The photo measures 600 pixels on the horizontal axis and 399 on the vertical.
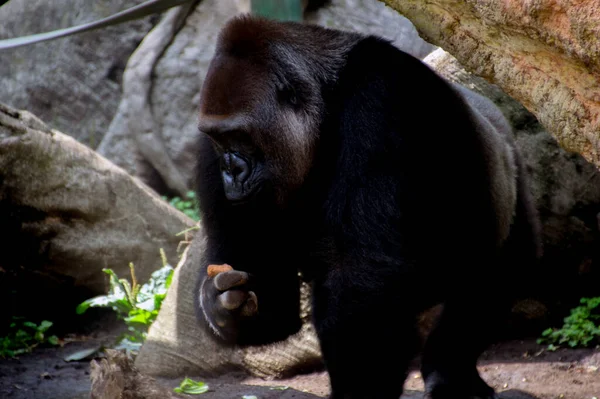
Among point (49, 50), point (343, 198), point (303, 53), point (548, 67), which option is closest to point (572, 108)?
point (548, 67)

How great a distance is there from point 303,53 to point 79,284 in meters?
2.85

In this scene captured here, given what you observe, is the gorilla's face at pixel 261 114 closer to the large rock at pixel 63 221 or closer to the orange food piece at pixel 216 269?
the orange food piece at pixel 216 269

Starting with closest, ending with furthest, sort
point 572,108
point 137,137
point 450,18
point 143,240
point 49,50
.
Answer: point 572,108
point 450,18
point 143,240
point 137,137
point 49,50

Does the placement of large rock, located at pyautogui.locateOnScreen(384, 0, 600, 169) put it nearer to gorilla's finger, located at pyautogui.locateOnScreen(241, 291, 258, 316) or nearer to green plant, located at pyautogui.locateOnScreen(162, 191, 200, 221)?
gorilla's finger, located at pyautogui.locateOnScreen(241, 291, 258, 316)

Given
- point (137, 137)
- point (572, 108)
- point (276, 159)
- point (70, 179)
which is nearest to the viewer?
point (572, 108)

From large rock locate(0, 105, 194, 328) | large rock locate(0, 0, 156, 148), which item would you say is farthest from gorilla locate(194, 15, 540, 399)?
large rock locate(0, 0, 156, 148)

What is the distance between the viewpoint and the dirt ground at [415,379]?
162 inches

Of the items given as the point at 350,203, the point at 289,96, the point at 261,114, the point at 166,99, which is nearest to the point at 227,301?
the point at 350,203

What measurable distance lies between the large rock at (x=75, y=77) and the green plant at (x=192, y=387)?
211 inches

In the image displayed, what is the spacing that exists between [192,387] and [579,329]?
2.34 meters

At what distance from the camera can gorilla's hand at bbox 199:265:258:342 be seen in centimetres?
340

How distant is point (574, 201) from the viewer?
4.78 metres

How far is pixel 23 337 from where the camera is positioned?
206 inches

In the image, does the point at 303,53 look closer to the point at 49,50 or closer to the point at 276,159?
the point at 276,159
